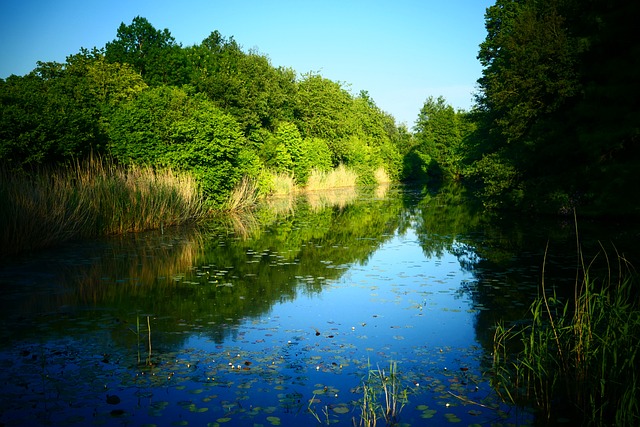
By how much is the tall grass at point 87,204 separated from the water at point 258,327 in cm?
80

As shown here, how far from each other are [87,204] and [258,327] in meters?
10.8

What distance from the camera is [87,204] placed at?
1711cm

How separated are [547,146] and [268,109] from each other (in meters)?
25.0

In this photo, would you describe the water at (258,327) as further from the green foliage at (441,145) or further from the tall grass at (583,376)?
the green foliage at (441,145)

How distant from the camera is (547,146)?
23188 mm

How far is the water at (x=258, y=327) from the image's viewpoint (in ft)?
18.4

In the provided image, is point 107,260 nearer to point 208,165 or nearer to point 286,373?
point 286,373

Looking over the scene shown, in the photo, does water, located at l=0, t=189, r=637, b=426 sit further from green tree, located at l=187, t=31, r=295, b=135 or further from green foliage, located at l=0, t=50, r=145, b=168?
green tree, located at l=187, t=31, r=295, b=135

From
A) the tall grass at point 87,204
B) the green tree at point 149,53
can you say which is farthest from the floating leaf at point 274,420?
the green tree at point 149,53

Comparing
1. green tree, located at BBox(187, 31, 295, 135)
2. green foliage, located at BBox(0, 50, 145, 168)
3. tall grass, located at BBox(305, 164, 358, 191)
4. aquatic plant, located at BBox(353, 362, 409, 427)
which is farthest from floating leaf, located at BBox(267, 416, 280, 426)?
tall grass, located at BBox(305, 164, 358, 191)

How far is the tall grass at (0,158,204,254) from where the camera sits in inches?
551

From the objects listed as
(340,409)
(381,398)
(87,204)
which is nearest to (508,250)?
(381,398)

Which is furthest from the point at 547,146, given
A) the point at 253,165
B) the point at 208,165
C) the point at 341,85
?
the point at 341,85

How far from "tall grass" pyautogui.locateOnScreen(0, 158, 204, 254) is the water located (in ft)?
2.62
